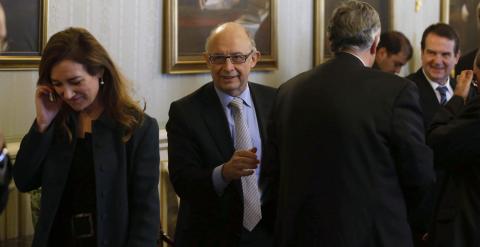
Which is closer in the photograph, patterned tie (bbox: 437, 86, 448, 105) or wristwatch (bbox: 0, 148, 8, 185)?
wristwatch (bbox: 0, 148, 8, 185)

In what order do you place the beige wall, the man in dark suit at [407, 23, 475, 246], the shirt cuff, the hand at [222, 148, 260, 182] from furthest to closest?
the man in dark suit at [407, 23, 475, 246]
the beige wall
the shirt cuff
the hand at [222, 148, 260, 182]

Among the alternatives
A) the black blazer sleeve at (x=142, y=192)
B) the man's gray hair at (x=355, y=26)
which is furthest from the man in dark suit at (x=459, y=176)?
the black blazer sleeve at (x=142, y=192)

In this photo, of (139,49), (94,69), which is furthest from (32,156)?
(139,49)

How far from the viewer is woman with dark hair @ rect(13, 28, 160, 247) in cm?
251

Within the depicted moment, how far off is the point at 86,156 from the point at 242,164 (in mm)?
618

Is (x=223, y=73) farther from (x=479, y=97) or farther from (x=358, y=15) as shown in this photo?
(x=479, y=97)

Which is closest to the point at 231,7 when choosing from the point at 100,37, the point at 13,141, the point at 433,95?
the point at 100,37

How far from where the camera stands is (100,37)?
397 centimetres

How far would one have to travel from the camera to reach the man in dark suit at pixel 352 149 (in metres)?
2.46

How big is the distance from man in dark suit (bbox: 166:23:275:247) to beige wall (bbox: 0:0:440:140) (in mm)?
1089

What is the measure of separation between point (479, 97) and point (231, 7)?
2.15 meters

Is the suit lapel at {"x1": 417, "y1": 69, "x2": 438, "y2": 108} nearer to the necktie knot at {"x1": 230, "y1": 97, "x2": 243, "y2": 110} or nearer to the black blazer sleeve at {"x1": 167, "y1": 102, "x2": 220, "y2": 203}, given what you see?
the necktie knot at {"x1": 230, "y1": 97, "x2": 243, "y2": 110}

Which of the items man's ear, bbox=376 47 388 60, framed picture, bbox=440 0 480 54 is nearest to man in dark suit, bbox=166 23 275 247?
man's ear, bbox=376 47 388 60

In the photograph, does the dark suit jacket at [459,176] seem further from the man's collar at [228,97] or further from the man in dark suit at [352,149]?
the man's collar at [228,97]
